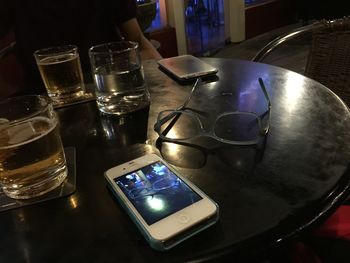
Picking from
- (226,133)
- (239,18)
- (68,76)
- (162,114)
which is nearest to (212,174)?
(226,133)

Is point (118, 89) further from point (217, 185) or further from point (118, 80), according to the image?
point (217, 185)

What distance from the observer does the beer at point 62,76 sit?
78 cm

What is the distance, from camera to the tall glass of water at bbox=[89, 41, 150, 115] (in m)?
0.72

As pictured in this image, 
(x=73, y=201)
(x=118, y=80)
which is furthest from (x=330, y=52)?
(x=73, y=201)

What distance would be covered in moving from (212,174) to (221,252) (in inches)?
5.3

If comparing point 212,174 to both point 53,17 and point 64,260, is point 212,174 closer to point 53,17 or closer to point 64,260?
point 64,260

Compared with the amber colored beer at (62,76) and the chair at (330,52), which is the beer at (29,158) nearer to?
the amber colored beer at (62,76)

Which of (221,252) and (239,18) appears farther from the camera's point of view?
(239,18)

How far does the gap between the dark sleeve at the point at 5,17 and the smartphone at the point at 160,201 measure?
3.22ft

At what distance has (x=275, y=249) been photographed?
368 mm

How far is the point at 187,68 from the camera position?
896 mm

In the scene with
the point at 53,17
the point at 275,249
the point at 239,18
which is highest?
the point at 53,17

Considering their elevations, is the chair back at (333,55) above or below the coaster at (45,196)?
below

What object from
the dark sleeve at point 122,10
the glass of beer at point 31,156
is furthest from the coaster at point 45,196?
the dark sleeve at point 122,10
